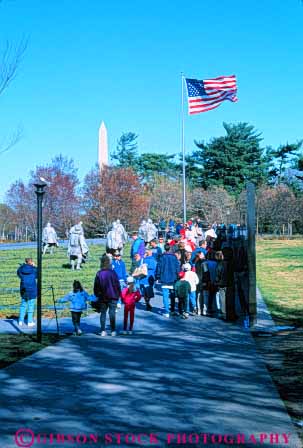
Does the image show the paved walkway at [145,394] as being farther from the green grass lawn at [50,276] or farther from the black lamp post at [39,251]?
the green grass lawn at [50,276]

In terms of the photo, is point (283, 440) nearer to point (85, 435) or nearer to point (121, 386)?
point (85, 435)

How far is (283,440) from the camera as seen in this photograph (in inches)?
216

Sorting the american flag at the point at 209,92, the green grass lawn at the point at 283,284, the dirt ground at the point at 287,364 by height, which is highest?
the american flag at the point at 209,92

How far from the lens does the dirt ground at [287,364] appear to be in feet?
22.5

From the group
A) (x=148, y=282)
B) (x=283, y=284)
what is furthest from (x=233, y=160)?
(x=148, y=282)

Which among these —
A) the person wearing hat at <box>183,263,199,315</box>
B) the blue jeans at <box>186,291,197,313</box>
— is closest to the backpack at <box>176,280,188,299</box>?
the person wearing hat at <box>183,263,199,315</box>

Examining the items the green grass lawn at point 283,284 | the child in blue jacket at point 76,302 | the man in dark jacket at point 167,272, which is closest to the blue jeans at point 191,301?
the man in dark jacket at point 167,272

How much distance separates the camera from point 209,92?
1046 inches

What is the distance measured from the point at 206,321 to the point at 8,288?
8184mm

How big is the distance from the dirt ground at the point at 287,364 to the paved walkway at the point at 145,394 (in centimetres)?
15

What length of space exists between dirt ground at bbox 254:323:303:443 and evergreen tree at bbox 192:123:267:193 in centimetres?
5372

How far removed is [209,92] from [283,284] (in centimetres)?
990

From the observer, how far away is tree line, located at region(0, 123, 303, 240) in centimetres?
5362

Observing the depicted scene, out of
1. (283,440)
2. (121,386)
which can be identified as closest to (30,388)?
(121,386)
